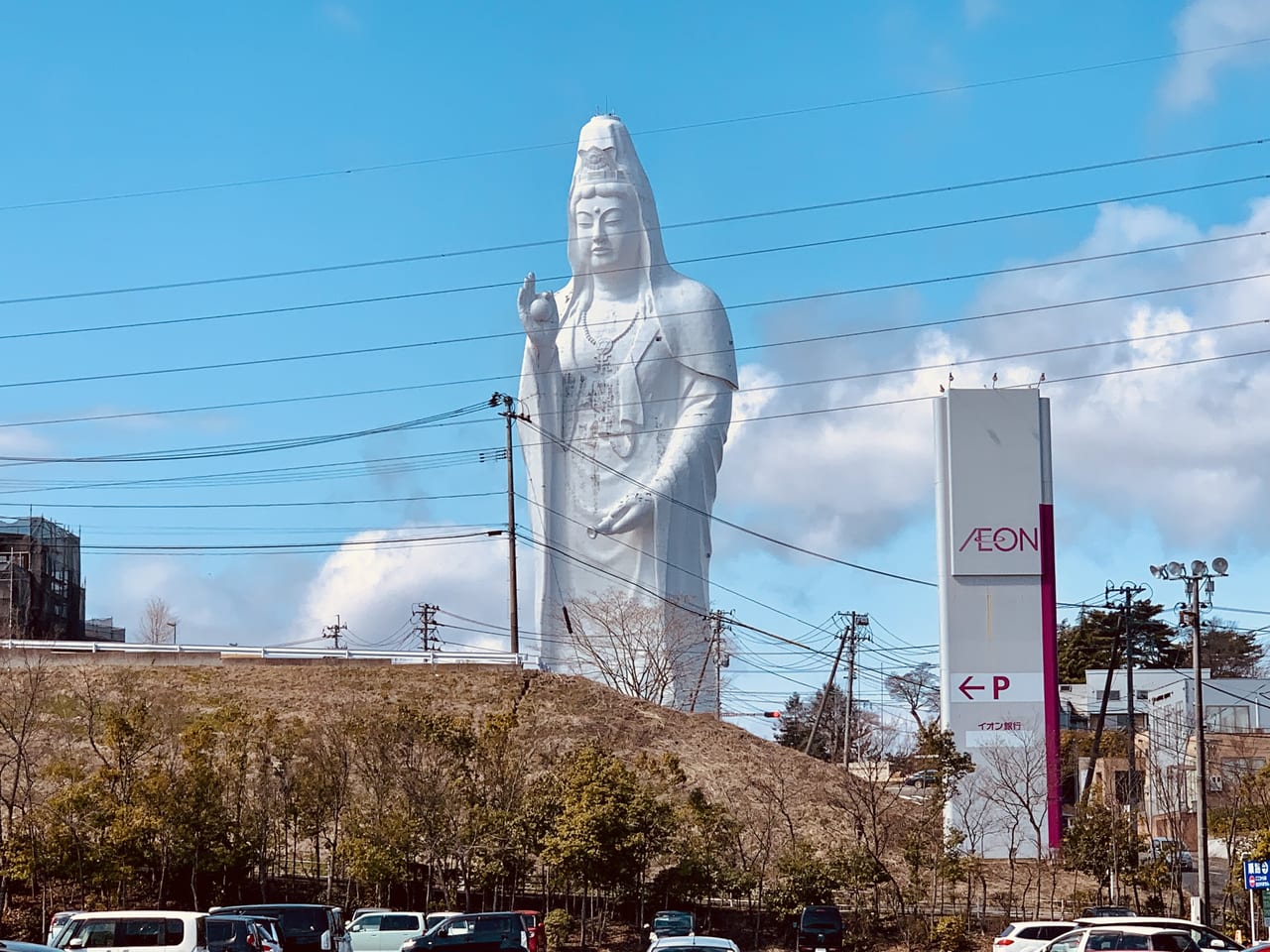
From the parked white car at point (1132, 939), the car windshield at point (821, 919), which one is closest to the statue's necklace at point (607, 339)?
the car windshield at point (821, 919)

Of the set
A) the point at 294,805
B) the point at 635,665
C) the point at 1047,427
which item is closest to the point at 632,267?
the point at 635,665

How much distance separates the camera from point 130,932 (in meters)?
23.4

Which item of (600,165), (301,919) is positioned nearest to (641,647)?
(600,165)

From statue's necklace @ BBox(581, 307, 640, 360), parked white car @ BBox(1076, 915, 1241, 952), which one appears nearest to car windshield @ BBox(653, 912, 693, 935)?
parked white car @ BBox(1076, 915, 1241, 952)

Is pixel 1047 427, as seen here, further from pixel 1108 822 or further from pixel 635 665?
pixel 635 665

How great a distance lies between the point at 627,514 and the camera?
64688 millimetres

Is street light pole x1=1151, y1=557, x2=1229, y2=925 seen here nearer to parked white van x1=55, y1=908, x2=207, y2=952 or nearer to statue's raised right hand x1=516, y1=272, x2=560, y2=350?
parked white van x1=55, y1=908, x2=207, y2=952

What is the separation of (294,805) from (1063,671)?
46.3m

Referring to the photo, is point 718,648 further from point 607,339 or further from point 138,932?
point 138,932

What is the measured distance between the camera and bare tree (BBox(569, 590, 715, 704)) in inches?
2458

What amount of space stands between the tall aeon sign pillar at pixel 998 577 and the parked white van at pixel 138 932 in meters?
24.0

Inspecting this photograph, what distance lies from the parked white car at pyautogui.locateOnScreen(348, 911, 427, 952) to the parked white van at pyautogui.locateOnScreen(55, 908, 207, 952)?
24.3 ft

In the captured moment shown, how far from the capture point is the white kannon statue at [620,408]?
64688 mm

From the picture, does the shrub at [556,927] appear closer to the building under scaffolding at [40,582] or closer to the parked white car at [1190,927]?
the parked white car at [1190,927]
